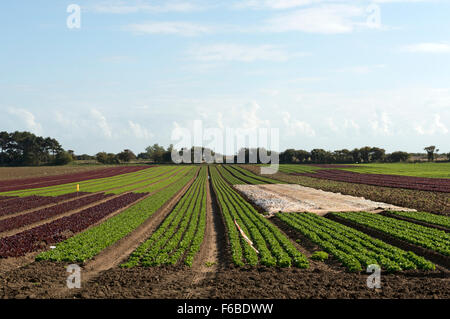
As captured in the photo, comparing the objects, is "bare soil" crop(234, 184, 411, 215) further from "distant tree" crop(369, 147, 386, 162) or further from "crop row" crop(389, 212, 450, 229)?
"distant tree" crop(369, 147, 386, 162)

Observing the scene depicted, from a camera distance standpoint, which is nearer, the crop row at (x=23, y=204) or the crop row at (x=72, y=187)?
the crop row at (x=23, y=204)

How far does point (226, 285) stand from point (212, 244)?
7171 millimetres

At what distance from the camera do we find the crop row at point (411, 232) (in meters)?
18.2

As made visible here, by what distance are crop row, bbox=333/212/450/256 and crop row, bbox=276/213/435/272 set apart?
1.79 m

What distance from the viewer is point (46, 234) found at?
21734 mm

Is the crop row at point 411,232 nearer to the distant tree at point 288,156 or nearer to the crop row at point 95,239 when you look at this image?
the crop row at point 95,239

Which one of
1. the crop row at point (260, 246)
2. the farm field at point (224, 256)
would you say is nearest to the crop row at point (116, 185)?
the farm field at point (224, 256)

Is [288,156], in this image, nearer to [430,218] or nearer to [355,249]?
[430,218]

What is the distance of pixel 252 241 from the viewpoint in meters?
20.4

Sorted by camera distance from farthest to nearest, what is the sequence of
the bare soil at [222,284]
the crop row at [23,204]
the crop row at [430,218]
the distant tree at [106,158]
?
1. the distant tree at [106,158]
2. the crop row at [23,204]
3. the crop row at [430,218]
4. the bare soil at [222,284]

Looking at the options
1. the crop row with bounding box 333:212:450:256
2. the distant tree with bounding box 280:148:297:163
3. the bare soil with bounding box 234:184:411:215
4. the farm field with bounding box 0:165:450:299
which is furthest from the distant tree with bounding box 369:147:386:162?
the crop row with bounding box 333:212:450:256

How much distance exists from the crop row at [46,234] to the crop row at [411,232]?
65.9 ft
